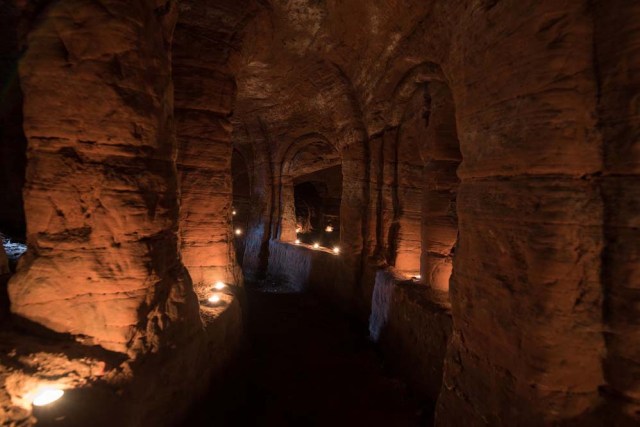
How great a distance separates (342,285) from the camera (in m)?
8.05

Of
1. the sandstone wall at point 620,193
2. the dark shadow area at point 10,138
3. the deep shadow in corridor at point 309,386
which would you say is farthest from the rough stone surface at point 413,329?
the dark shadow area at point 10,138

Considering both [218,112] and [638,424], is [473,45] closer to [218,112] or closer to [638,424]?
[638,424]

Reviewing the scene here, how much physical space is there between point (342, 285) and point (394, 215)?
2.36m

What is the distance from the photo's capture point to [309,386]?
4699mm

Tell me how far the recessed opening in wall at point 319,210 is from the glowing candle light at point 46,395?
42.3 ft

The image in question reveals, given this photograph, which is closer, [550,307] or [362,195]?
[550,307]

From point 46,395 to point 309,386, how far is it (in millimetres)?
3447

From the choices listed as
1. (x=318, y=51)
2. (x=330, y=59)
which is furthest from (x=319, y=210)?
(x=318, y=51)

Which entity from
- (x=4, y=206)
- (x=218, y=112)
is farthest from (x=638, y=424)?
(x=4, y=206)

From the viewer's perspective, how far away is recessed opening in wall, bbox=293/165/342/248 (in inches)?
595

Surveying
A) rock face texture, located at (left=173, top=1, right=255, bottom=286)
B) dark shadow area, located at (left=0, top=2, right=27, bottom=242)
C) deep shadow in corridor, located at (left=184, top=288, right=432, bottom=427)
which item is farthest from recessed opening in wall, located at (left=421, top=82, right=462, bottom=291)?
dark shadow area, located at (left=0, top=2, right=27, bottom=242)

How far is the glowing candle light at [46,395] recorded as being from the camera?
6.54ft

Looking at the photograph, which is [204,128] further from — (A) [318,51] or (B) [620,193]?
(B) [620,193]

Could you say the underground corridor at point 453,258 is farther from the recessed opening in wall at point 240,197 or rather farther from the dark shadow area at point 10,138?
the recessed opening in wall at point 240,197
